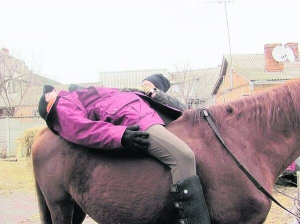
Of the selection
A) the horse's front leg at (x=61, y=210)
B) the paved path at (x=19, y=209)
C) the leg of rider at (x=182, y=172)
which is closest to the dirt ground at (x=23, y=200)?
the paved path at (x=19, y=209)

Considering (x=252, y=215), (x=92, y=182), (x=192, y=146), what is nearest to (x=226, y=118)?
(x=192, y=146)

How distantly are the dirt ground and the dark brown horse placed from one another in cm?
187

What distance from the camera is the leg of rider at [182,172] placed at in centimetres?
194

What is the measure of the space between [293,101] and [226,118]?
0.49m

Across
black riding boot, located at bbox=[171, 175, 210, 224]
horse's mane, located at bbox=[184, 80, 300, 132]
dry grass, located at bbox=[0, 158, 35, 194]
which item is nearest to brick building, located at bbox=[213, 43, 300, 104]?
dry grass, located at bbox=[0, 158, 35, 194]

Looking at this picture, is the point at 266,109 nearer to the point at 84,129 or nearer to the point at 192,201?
the point at 192,201

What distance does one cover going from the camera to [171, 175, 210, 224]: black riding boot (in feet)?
6.34

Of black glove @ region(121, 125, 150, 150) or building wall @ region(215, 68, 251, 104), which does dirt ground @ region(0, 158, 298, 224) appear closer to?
black glove @ region(121, 125, 150, 150)

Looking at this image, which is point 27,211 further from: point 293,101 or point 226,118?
point 293,101

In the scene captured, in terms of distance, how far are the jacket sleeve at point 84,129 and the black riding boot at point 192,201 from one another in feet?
1.72

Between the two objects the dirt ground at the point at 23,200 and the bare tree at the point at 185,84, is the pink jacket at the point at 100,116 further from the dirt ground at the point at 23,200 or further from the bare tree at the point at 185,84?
the bare tree at the point at 185,84

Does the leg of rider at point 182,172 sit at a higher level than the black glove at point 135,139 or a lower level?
lower

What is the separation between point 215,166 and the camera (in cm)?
206

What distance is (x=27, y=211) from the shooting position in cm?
605
